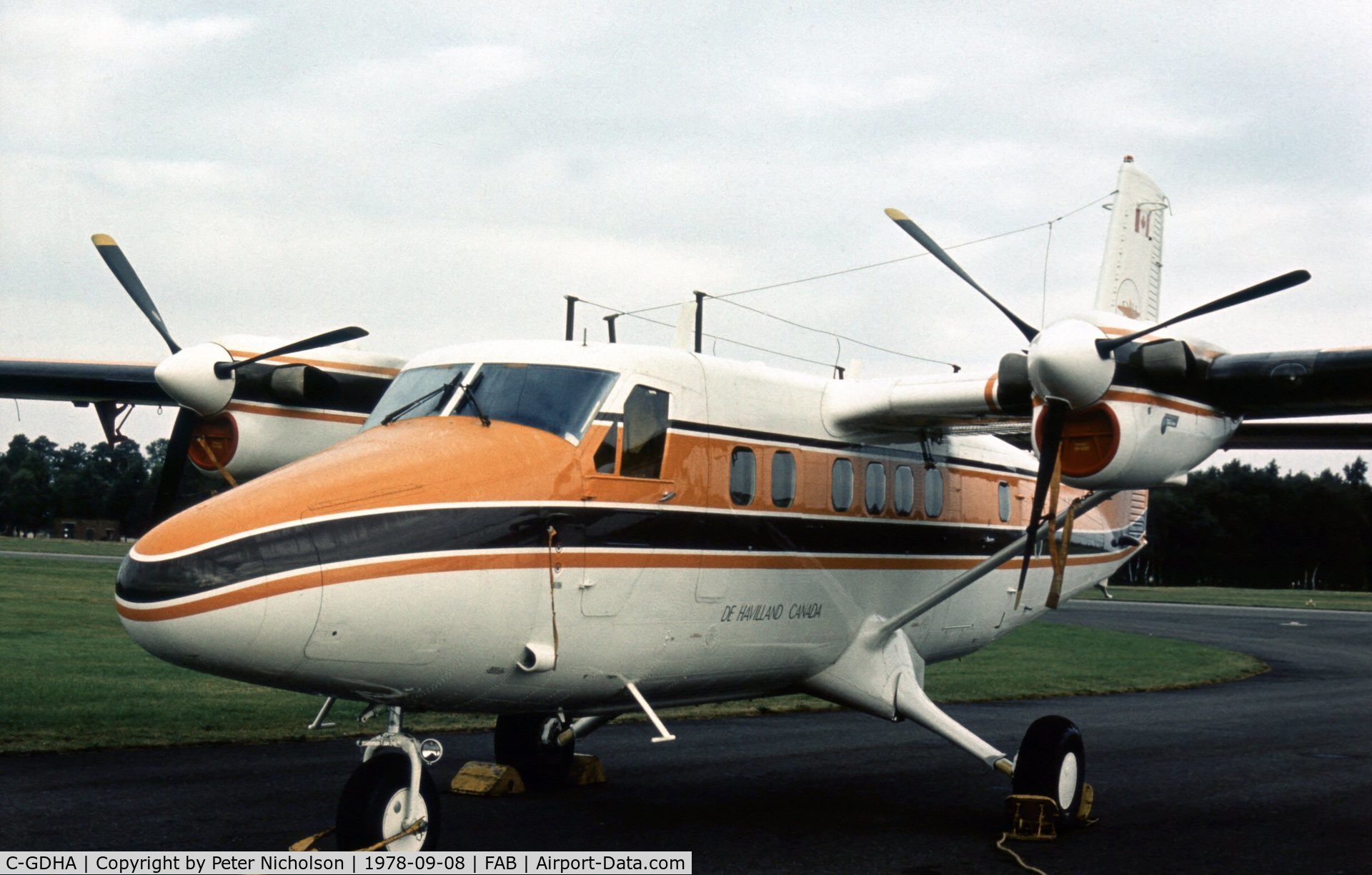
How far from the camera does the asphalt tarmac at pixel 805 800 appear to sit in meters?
8.66

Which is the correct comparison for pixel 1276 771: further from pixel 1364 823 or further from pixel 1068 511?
pixel 1068 511

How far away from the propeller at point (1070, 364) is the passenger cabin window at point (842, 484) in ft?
4.85

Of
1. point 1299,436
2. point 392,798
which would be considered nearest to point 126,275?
point 392,798

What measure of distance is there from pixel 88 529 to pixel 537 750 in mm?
113484

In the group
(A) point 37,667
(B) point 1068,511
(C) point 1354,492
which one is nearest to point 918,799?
(B) point 1068,511

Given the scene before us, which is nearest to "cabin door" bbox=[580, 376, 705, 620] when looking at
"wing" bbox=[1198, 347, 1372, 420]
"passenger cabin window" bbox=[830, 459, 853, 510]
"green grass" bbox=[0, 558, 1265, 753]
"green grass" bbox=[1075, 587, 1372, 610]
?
"passenger cabin window" bbox=[830, 459, 853, 510]

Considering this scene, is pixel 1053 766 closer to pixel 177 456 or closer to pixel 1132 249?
pixel 1132 249

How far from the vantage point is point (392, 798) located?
22.7 ft

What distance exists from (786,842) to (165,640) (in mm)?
4730

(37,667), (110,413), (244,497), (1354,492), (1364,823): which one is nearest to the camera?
(244,497)

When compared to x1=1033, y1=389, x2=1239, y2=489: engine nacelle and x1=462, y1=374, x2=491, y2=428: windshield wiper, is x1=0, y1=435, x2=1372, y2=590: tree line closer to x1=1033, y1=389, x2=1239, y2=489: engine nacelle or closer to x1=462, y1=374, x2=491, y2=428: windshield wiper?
x1=1033, y1=389, x2=1239, y2=489: engine nacelle

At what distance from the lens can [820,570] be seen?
9.71m

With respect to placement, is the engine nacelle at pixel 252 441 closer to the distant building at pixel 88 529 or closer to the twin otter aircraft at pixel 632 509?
the twin otter aircraft at pixel 632 509

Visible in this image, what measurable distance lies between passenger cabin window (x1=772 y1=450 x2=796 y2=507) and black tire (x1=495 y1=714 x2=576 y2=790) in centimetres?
300
